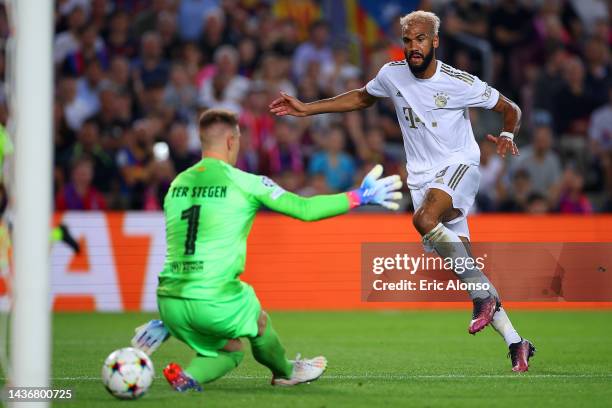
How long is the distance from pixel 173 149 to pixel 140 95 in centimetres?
148

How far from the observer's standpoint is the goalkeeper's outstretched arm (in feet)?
21.9

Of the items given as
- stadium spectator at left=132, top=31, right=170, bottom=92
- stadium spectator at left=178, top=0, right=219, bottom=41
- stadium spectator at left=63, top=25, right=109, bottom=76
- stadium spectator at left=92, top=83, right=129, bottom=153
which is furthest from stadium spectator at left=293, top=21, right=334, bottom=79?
stadium spectator at left=63, top=25, right=109, bottom=76

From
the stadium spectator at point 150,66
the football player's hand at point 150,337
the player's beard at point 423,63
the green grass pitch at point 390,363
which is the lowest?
the green grass pitch at point 390,363

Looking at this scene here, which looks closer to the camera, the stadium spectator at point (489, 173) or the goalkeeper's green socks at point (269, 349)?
the goalkeeper's green socks at point (269, 349)

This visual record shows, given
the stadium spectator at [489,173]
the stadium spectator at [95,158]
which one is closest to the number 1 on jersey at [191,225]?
the stadium spectator at [95,158]

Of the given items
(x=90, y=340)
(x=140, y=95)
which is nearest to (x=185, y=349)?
(x=90, y=340)

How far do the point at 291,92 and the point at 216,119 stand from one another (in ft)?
33.2

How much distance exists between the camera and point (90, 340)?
36.2 ft

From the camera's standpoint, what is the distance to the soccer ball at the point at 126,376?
21.9 feet

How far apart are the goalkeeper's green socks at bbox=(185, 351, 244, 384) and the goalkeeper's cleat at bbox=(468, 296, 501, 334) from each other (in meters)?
2.02

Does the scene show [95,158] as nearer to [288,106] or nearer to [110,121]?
[110,121]

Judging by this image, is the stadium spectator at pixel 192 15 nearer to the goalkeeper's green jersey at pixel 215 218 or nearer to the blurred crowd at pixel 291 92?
the blurred crowd at pixel 291 92

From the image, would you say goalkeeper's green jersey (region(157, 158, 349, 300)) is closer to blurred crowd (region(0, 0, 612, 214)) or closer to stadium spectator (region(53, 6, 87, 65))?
blurred crowd (region(0, 0, 612, 214))

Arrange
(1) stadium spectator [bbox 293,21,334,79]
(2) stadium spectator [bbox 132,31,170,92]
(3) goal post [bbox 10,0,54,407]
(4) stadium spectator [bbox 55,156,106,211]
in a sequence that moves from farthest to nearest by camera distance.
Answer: (1) stadium spectator [bbox 293,21,334,79], (2) stadium spectator [bbox 132,31,170,92], (4) stadium spectator [bbox 55,156,106,211], (3) goal post [bbox 10,0,54,407]
